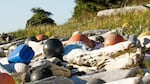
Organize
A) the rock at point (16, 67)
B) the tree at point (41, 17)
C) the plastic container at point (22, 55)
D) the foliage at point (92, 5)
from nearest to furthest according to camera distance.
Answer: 1. the rock at point (16, 67)
2. the plastic container at point (22, 55)
3. the foliage at point (92, 5)
4. the tree at point (41, 17)

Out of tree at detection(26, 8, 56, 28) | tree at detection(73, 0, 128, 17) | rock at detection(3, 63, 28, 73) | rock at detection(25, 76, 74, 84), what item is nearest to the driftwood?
rock at detection(3, 63, 28, 73)

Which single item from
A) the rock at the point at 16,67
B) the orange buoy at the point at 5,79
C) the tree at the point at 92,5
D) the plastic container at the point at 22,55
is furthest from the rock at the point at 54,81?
the tree at the point at 92,5

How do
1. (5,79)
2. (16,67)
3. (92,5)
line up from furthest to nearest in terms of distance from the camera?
(92,5), (16,67), (5,79)

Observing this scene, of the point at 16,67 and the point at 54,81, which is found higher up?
the point at 54,81

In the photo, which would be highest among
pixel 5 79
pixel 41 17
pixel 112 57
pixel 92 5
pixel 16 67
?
pixel 5 79

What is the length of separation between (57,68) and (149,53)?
1369 millimetres

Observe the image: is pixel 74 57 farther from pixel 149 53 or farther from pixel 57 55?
pixel 149 53

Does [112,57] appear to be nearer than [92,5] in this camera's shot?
Yes

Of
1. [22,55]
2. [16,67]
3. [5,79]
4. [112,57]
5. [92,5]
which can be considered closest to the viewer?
[5,79]

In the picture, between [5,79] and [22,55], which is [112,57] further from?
[5,79]

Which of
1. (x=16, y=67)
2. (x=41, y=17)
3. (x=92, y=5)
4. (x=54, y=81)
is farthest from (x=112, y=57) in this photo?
(x=41, y=17)

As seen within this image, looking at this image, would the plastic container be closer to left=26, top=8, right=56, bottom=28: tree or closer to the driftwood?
the driftwood

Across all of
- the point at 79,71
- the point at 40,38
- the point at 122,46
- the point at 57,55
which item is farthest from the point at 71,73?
the point at 40,38

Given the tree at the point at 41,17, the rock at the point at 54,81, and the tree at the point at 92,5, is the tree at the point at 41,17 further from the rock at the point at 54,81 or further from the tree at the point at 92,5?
the rock at the point at 54,81
